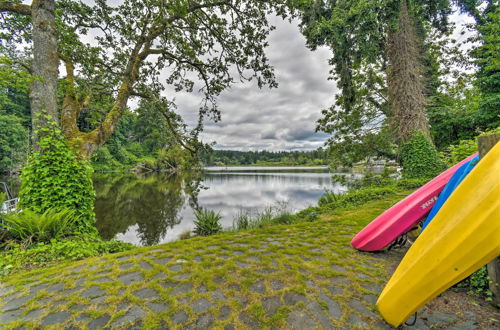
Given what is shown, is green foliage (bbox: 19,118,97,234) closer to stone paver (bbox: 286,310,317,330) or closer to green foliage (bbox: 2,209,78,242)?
green foliage (bbox: 2,209,78,242)

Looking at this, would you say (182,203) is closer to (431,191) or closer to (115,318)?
(115,318)

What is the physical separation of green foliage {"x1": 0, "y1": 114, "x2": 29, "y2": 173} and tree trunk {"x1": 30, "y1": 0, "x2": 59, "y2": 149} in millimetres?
34202

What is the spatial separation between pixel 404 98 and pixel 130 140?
2301 inches

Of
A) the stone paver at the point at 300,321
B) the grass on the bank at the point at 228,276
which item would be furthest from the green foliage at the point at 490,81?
the stone paver at the point at 300,321

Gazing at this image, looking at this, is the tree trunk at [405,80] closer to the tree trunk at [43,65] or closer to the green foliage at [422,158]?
the green foliage at [422,158]

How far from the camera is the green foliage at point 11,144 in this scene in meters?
26.1

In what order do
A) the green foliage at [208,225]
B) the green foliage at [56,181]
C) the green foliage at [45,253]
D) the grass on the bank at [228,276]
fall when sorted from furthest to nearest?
the green foliage at [208,225], the green foliage at [56,181], the green foliage at [45,253], the grass on the bank at [228,276]

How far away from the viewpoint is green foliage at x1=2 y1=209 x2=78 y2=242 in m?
3.30

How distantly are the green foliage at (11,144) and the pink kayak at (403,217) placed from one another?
40510 mm

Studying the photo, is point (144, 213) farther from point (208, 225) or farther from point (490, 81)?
point (490, 81)

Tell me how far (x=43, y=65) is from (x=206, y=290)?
5990mm

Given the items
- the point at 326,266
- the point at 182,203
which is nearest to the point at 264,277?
the point at 326,266

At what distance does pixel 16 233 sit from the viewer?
3.33 meters

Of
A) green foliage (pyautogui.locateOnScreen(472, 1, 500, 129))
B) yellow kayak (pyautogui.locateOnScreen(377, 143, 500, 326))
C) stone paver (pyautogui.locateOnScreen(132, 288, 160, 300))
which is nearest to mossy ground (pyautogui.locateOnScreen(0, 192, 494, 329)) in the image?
stone paver (pyautogui.locateOnScreen(132, 288, 160, 300))
